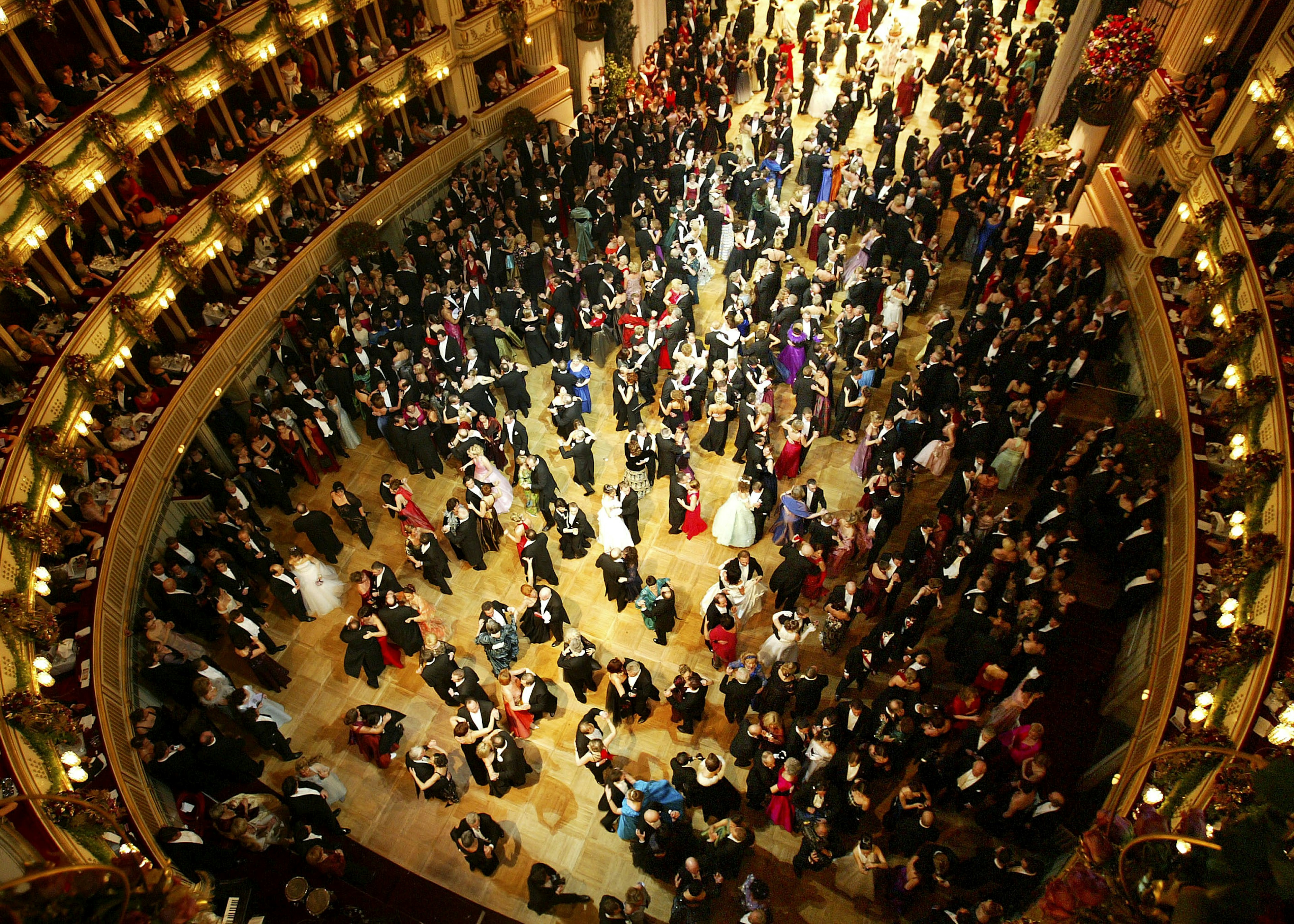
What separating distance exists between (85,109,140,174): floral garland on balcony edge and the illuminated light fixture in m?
14.0

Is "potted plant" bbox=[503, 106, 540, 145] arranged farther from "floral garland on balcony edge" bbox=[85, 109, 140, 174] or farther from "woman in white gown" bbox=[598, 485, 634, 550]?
"woman in white gown" bbox=[598, 485, 634, 550]

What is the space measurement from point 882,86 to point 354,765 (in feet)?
67.5

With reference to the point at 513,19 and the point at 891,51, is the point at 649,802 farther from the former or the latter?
the point at 891,51

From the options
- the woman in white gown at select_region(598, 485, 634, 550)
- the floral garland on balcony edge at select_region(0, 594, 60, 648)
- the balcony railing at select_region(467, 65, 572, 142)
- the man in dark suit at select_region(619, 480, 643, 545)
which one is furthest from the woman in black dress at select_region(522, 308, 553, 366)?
the floral garland on balcony edge at select_region(0, 594, 60, 648)

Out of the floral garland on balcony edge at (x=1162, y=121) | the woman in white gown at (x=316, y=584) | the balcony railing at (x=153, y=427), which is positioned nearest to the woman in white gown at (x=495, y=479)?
the woman in white gown at (x=316, y=584)

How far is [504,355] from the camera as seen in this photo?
13.8 m

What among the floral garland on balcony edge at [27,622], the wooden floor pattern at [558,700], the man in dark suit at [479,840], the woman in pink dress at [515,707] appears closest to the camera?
the floral garland on balcony edge at [27,622]

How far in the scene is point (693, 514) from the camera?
1098cm

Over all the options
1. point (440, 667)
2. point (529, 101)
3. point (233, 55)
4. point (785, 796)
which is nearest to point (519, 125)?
point (529, 101)

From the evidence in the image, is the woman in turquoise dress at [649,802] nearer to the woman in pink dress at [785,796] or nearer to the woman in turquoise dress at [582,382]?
the woman in pink dress at [785,796]

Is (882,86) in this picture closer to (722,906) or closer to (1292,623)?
(1292,623)

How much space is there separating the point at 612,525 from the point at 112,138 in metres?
8.22

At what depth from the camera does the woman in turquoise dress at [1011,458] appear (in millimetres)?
10883

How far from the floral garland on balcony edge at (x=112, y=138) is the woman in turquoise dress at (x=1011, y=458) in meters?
12.5
